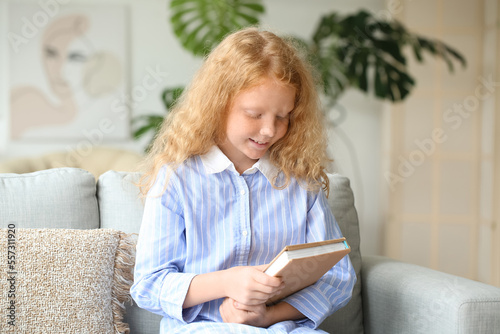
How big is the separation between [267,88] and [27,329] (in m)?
0.78

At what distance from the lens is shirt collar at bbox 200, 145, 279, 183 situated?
4.03 feet

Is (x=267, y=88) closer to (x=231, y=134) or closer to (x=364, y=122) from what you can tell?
(x=231, y=134)

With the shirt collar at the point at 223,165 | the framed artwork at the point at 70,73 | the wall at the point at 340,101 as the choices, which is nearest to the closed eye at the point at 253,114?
the shirt collar at the point at 223,165

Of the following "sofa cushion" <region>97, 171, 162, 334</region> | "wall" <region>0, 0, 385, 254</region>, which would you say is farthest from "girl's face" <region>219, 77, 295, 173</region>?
"wall" <region>0, 0, 385, 254</region>

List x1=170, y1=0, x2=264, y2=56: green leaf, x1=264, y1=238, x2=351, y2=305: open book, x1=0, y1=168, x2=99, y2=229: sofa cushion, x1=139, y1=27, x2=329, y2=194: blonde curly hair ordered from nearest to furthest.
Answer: x1=264, y1=238, x2=351, y2=305: open book, x1=139, y1=27, x2=329, y2=194: blonde curly hair, x1=0, y1=168, x2=99, y2=229: sofa cushion, x1=170, y1=0, x2=264, y2=56: green leaf

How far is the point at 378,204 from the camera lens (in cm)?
367

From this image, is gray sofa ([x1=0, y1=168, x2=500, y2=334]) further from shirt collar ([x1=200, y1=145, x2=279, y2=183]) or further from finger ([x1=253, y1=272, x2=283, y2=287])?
finger ([x1=253, y1=272, x2=283, y2=287])

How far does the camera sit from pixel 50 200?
144 cm

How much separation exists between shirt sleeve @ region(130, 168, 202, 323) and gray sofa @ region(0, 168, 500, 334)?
11.8 inches

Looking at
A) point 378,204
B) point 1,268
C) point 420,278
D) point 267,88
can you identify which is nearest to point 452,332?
point 420,278

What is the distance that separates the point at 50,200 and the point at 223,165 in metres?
0.53

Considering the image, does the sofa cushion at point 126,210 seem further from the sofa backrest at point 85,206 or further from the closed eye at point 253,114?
the closed eye at point 253,114

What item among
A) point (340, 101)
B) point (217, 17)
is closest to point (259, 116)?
point (217, 17)

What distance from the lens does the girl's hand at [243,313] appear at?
1.09 metres
